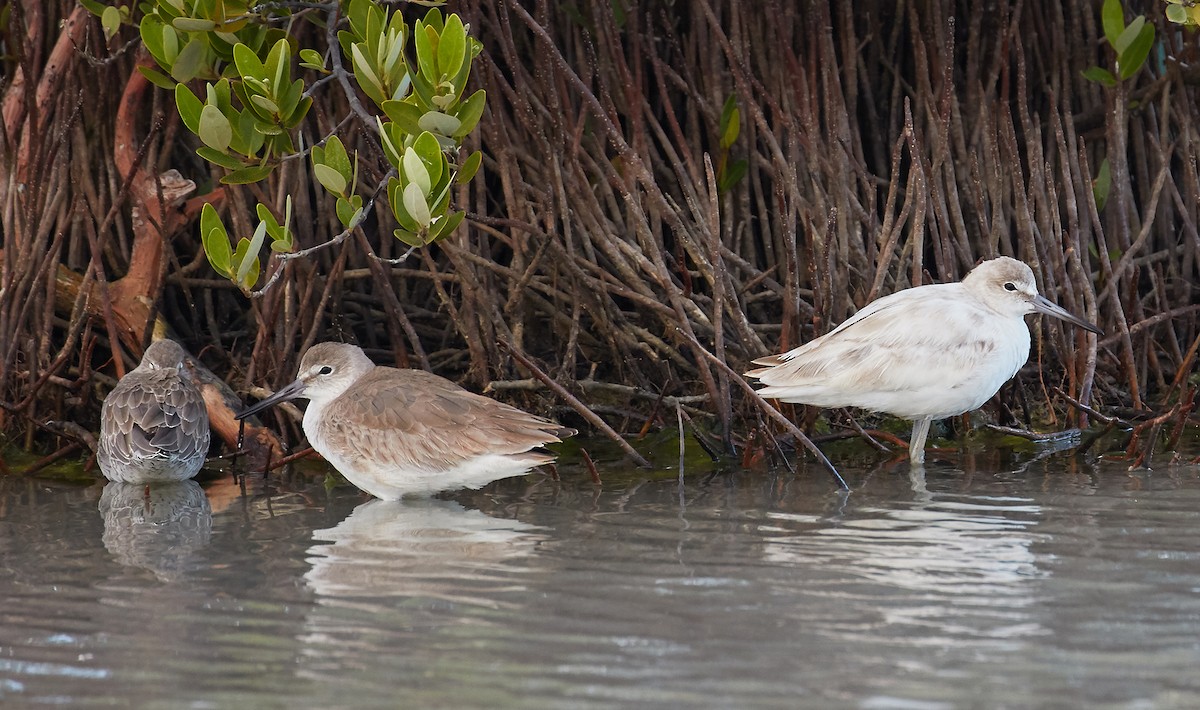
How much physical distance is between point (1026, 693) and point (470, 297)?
3.12m

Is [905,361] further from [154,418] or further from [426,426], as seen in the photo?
[154,418]

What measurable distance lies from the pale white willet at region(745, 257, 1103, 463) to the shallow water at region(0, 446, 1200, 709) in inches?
11.2

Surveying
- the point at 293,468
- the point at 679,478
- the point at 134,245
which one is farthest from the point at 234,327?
the point at 679,478

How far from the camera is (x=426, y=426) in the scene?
470cm

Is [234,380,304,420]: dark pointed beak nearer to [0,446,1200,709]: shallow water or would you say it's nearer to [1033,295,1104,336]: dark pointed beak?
[0,446,1200,709]: shallow water

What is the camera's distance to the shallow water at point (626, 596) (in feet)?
9.09

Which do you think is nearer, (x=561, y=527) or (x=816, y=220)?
(x=561, y=527)

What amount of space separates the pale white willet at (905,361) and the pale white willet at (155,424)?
203cm

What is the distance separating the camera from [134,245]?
5.76m

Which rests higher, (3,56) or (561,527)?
(3,56)

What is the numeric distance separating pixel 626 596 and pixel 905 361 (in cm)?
185

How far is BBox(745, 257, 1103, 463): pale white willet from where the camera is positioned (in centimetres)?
486

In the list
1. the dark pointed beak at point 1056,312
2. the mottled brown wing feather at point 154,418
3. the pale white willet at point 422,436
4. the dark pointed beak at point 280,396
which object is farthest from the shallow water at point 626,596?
the dark pointed beak at point 1056,312

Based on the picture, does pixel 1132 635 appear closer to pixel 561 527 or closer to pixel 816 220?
pixel 561 527
